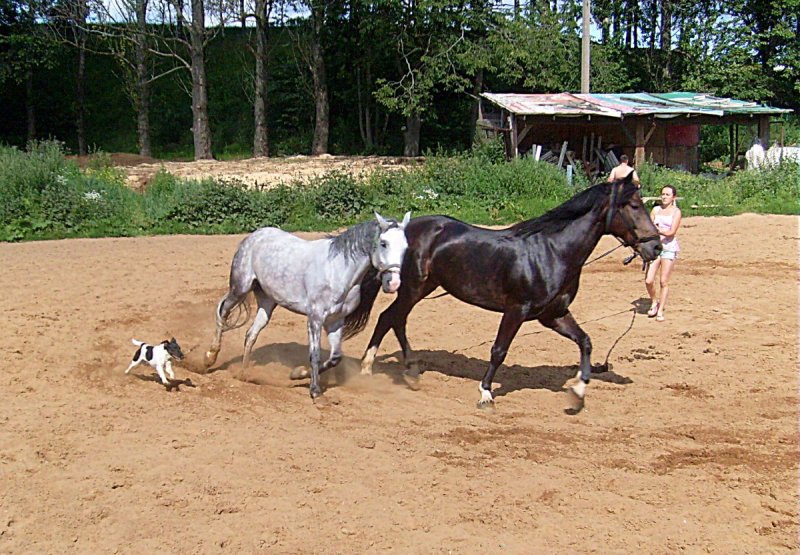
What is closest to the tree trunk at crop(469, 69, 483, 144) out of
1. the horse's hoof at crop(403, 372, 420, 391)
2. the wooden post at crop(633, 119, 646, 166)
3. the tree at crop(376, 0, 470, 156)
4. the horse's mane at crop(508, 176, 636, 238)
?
the tree at crop(376, 0, 470, 156)

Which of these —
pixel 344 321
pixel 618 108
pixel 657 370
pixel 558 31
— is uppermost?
pixel 558 31

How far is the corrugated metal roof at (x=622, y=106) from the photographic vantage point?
24188 millimetres

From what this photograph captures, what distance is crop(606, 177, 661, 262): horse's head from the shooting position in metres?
7.12

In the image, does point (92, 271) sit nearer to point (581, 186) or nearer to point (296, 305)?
point (296, 305)

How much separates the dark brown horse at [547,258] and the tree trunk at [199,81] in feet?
81.8

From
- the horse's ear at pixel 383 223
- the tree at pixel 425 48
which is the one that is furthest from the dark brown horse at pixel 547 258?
the tree at pixel 425 48

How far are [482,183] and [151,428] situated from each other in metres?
14.3

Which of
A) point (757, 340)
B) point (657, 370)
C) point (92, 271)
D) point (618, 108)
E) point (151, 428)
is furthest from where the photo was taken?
point (618, 108)

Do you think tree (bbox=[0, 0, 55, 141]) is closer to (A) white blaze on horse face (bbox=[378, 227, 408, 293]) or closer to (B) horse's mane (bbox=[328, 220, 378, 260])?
(B) horse's mane (bbox=[328, 220, 378, 260])

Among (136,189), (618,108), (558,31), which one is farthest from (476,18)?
(136,189)

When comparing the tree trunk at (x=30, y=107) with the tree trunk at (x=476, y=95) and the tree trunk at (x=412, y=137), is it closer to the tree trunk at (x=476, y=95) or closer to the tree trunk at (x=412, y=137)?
the tree trunk at (x=412, y=137)

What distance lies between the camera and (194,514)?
4.88m

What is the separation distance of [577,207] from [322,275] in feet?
7.85

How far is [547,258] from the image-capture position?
7207 mm
